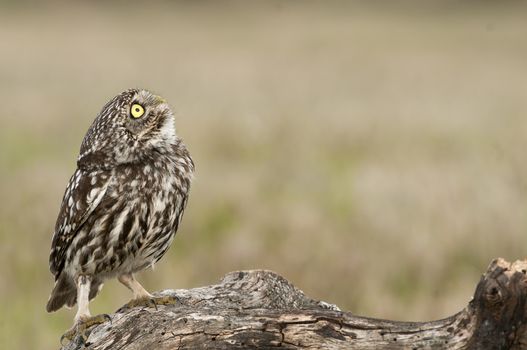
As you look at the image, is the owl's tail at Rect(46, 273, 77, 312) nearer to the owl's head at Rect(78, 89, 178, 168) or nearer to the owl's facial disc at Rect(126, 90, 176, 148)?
the owl's head at Rect(78, 89, 178, 168)

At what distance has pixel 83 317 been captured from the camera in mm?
4906

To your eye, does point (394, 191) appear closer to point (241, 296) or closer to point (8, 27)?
point (241, 296)

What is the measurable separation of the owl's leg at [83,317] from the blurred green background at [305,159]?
208 centimetres

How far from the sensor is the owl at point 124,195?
16.3 feet

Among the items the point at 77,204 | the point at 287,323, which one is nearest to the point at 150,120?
the point at 77,204

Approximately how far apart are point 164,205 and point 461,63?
27.3 metres

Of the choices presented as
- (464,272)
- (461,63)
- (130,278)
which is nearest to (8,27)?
(461,63)

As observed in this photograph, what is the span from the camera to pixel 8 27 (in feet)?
125

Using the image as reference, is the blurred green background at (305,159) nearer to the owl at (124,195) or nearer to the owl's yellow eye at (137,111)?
the owl at (124,195)

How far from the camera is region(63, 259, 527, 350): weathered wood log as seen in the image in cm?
359

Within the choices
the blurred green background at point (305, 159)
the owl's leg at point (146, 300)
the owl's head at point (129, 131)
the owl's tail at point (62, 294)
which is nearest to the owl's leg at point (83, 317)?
the owl's leg at point (146, 300)

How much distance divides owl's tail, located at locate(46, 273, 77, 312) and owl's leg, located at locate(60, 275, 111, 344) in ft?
0.98

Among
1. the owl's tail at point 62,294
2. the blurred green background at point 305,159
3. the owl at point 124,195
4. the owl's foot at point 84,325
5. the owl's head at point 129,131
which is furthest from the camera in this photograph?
the blurred green background at point 305,159

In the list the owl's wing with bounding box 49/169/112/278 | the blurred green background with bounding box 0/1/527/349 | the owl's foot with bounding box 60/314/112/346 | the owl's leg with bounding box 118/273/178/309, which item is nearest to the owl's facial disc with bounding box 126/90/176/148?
the owl's wing with bounding box 49/169/112/278
